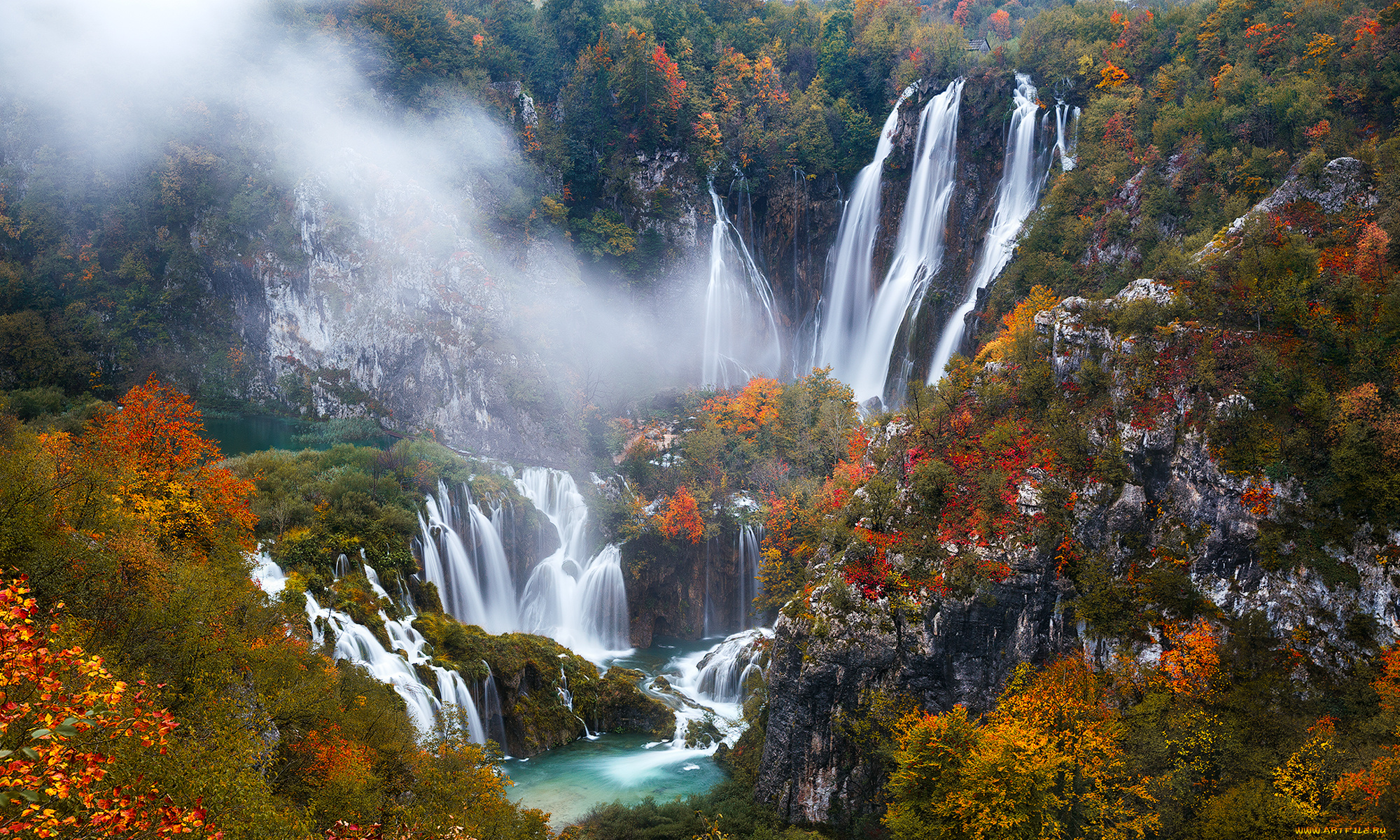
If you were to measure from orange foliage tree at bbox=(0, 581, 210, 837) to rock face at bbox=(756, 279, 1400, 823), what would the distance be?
50.8 ft

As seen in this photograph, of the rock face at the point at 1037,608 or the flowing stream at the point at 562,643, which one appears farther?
the flowing stream at the point at 562,643

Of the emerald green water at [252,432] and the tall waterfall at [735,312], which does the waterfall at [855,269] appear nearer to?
the tall waterfall at [735,312]

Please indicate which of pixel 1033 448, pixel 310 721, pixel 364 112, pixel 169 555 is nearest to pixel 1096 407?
pixel 1033 448

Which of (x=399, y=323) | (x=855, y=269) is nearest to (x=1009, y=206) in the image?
(x=855, y=269)

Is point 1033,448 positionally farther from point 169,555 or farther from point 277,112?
point 277,112

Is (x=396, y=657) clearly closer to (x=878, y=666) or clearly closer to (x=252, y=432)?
(x=878, y=666)

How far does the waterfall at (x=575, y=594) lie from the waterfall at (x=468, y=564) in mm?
1355

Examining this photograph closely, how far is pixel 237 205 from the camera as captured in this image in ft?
164

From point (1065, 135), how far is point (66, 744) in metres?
45.7

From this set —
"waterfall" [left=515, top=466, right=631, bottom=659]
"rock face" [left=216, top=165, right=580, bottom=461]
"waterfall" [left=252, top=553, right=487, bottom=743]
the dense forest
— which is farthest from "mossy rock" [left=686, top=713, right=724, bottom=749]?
"rock face" [left=216, top=165, right=580, bottom=461]

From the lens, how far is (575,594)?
3744 cm

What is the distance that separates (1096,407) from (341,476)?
2840cm

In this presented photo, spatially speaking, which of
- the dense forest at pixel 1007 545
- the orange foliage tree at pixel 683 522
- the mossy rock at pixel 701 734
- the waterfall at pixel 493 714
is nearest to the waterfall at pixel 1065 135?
the dense forest at pixel 1007 545

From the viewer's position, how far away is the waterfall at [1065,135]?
3894 centimetres
